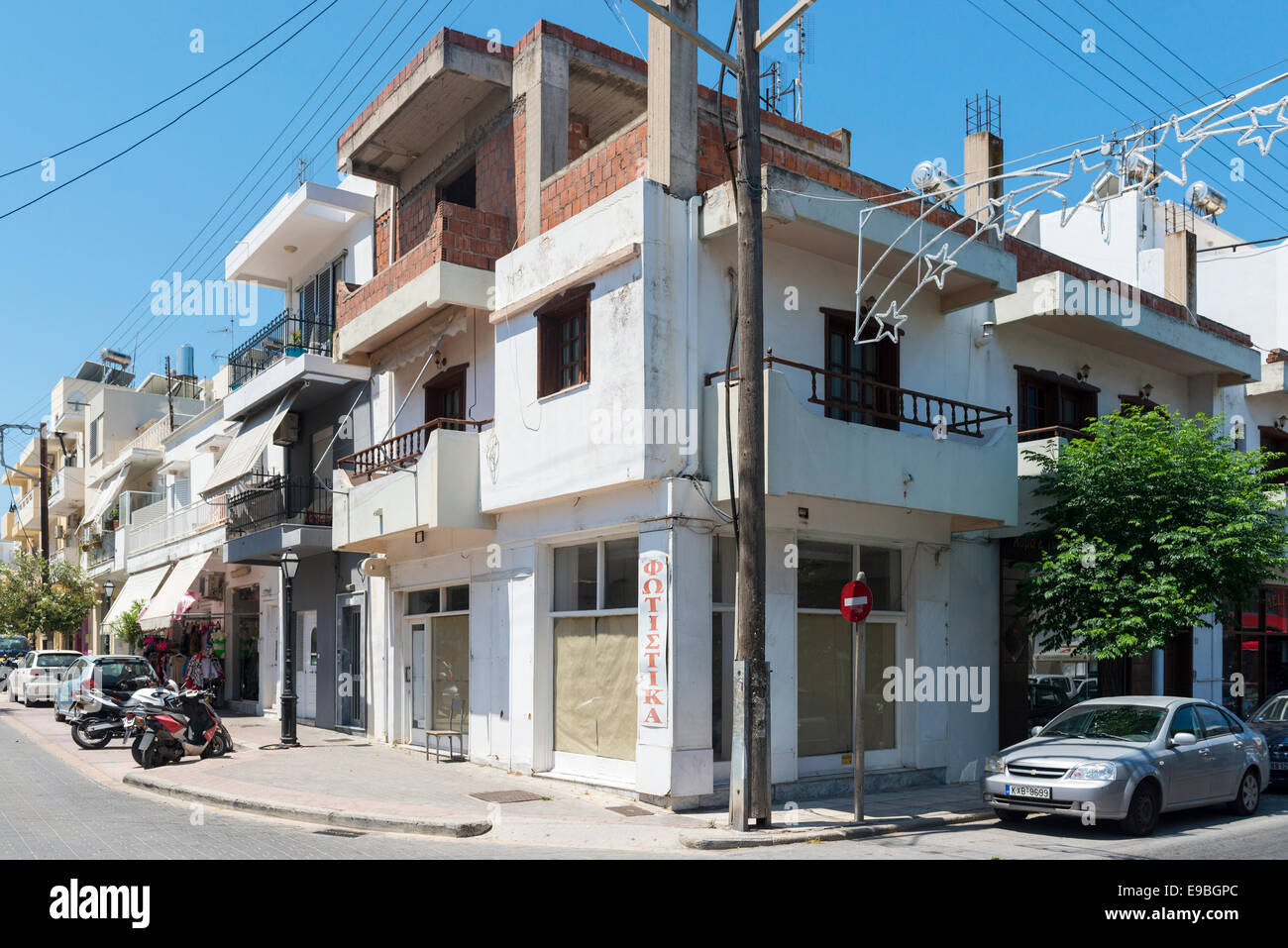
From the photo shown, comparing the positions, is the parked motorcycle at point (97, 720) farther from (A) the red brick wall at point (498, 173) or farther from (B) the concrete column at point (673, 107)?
(B) the concrete column at point (673, 107)

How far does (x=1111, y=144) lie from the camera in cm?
1030

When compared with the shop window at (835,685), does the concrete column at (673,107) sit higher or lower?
higher

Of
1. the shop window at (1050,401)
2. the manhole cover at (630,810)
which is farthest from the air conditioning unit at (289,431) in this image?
the shop window at (1050,401)

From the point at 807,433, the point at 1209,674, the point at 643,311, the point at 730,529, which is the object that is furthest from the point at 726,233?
the point at 1209,674

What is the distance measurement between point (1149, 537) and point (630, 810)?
8.29m

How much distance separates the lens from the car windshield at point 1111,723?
1267 cm

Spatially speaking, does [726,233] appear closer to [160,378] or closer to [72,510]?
[160,378]

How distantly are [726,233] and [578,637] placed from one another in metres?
5.68

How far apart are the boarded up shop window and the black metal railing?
851cm

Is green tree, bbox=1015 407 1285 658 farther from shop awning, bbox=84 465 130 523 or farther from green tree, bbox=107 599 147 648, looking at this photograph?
shop awning, bbox=84 465 130 523

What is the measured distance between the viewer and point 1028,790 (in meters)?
11.8

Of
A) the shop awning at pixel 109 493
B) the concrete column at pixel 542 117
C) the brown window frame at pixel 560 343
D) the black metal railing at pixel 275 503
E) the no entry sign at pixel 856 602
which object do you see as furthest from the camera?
the shop awning at pixel 109 493

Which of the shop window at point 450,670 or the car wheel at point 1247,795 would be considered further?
the shop window at point 450,670

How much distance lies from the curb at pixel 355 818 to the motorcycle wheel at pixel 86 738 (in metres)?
7.51
